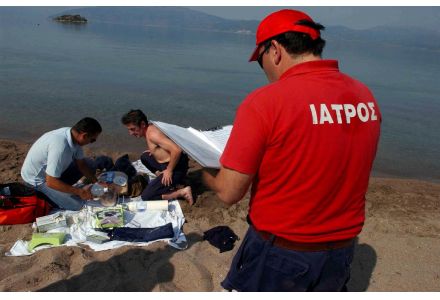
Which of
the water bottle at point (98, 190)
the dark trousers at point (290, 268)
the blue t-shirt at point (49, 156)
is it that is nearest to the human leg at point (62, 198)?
the blue t-shirt at point (49, 156)

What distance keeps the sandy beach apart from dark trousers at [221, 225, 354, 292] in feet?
6.24

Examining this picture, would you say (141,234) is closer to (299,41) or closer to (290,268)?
(290,268)

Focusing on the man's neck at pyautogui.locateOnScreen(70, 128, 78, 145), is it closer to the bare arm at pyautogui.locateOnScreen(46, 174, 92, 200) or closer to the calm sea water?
the bare arm at pyautogui.locateOnScreen(46, 174, 92, 200)

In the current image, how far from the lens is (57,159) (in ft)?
16.0

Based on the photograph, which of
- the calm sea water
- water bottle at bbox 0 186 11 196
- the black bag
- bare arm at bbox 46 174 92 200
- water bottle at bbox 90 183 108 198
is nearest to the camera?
the black bag

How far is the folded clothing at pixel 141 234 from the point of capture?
15.5 feet

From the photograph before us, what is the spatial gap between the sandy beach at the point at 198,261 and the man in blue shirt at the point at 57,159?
1.94ft

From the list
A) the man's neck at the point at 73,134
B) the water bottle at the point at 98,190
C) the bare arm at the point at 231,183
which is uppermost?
the bare arm at the point at 231,183

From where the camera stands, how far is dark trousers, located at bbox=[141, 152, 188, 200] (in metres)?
5.73

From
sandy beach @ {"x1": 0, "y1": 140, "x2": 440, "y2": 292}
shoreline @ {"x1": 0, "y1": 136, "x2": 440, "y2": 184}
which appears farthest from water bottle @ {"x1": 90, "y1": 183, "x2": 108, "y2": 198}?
shoreline @ {"x1": 0, "y1": 136, "x2": 440, "y2": 184}

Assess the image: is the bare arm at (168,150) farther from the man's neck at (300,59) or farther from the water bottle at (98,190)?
the man's neck at (300,59)

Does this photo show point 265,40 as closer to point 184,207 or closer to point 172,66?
point 184,207

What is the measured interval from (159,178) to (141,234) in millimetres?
1132

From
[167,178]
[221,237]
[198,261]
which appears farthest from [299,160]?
[167,178]
